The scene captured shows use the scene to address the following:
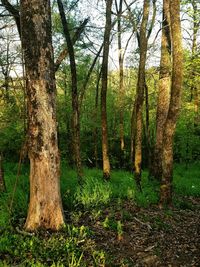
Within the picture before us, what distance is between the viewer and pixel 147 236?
6.48 meters

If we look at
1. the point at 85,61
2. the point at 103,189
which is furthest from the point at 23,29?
the point at 85,61

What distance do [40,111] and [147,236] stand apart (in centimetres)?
311

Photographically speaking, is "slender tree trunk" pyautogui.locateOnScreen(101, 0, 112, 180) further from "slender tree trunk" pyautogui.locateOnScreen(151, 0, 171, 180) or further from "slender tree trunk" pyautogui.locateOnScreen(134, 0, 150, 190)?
"slender tree trunk" pyautogui.locateOnScreen(151, 0, 171, 180)

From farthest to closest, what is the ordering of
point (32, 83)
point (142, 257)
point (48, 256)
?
point (32, 83)
point (142, 257)
point (48, 256)

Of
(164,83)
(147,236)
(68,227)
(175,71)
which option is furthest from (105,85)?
(68,227)

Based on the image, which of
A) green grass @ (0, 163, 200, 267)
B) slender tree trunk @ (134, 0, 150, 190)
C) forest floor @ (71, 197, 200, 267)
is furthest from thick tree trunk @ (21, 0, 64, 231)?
slender tree trunk @ (134, 0, 150, 190)

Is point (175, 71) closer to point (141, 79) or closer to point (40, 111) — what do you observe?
point (141, 79)

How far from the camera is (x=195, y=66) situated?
13.2 m

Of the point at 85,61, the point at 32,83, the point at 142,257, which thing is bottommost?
the point at 142,257

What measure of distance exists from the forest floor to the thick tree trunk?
102cm

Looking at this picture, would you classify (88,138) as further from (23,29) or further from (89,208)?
(23,29)

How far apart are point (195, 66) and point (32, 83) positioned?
8.83 metres

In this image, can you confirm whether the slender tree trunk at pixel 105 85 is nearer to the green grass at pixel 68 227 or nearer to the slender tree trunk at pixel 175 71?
the green grass at pixel 68 227

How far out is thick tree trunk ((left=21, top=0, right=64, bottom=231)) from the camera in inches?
237
